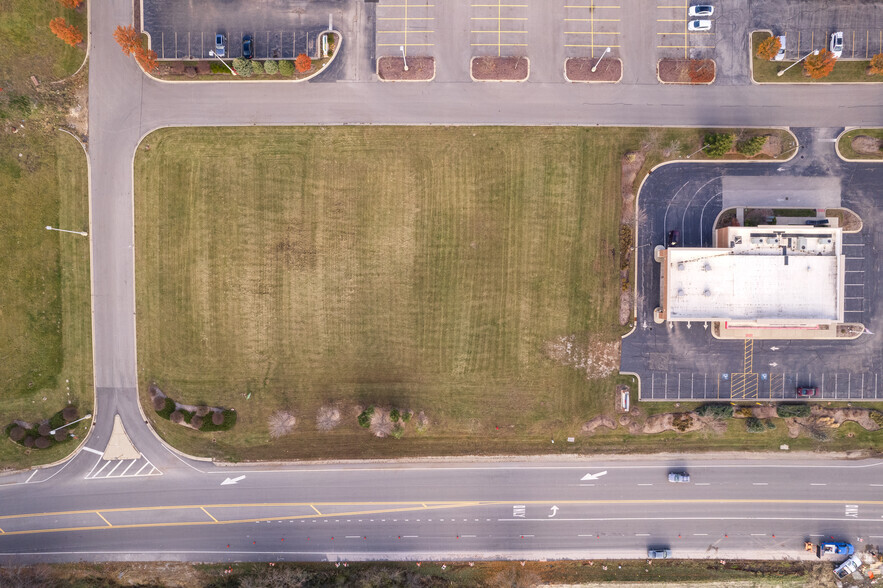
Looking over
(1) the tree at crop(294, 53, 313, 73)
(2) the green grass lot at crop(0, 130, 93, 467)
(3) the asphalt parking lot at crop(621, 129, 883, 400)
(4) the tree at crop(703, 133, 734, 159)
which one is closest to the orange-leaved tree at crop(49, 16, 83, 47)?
(2) the green grass lot at crop(0, 130, 93, 467)

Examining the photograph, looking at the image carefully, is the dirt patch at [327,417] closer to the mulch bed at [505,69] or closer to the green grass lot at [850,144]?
the mulch bed at [505,69]

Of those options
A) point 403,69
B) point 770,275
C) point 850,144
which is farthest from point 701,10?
point 403,69

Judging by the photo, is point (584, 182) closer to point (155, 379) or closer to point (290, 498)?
point (290, 498)

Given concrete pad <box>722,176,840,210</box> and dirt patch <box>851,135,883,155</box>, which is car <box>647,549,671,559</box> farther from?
dirt patch <box>851,135,883,155</box>

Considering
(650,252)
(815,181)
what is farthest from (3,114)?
(815,181)

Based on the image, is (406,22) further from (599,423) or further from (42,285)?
(42,285)

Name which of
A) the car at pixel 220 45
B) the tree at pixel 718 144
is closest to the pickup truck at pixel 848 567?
the tree at pixel 718 144
